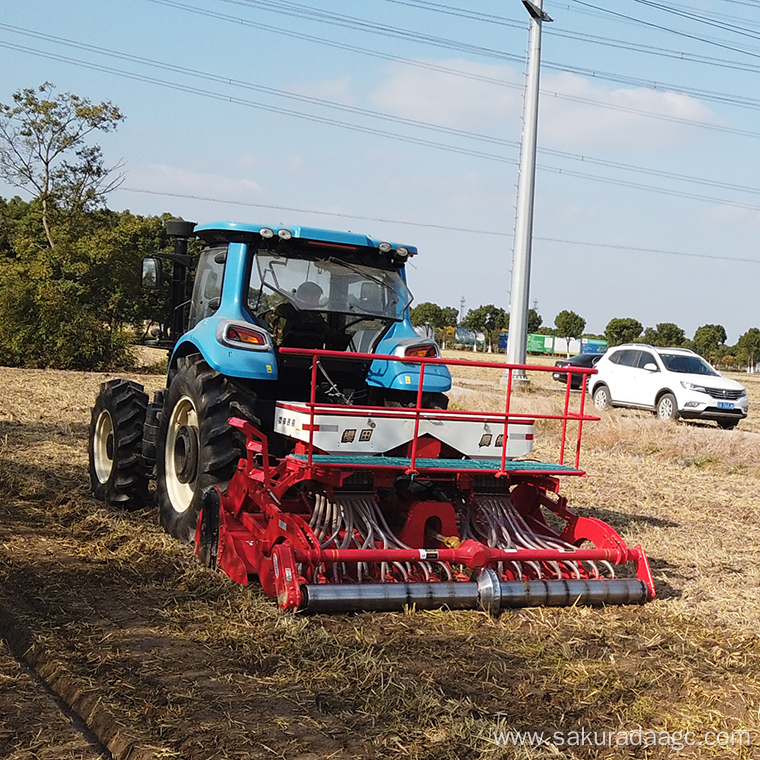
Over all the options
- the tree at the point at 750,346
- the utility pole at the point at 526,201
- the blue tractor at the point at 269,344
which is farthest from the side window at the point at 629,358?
the tree at the point at 750,346

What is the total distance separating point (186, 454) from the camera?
6617mm

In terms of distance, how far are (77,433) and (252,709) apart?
8671mm

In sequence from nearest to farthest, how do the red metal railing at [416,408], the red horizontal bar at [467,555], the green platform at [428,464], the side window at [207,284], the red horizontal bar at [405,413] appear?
1. the red horizontal bar at [467,555]
2. the red metal railing at [416,408]
3. the green platform at [428,464]
4. the red horizontal bar at [405,413]
5. the side window at [207,284]

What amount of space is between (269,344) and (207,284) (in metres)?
1.30

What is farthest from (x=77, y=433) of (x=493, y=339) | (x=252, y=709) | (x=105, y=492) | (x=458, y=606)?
(x=493, y=339)

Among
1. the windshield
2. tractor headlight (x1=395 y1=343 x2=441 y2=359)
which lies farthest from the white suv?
tractor headlight (x1=395 y1=343 x2=441 y2=359)

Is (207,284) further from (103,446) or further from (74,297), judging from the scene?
(74,297)

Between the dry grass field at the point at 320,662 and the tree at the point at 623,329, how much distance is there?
82939 mm

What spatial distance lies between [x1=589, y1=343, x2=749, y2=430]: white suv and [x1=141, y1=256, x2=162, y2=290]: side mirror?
1334 cm

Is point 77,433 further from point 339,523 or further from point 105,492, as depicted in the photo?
point 339,523

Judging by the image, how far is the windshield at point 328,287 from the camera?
268 inches

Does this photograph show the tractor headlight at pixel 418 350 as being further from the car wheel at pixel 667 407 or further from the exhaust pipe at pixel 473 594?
→ the car wheel at pixel 667 407

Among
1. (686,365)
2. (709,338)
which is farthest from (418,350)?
(709,338)

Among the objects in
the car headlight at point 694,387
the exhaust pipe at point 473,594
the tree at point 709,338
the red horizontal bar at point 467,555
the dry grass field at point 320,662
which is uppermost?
the tree at point 709,338
